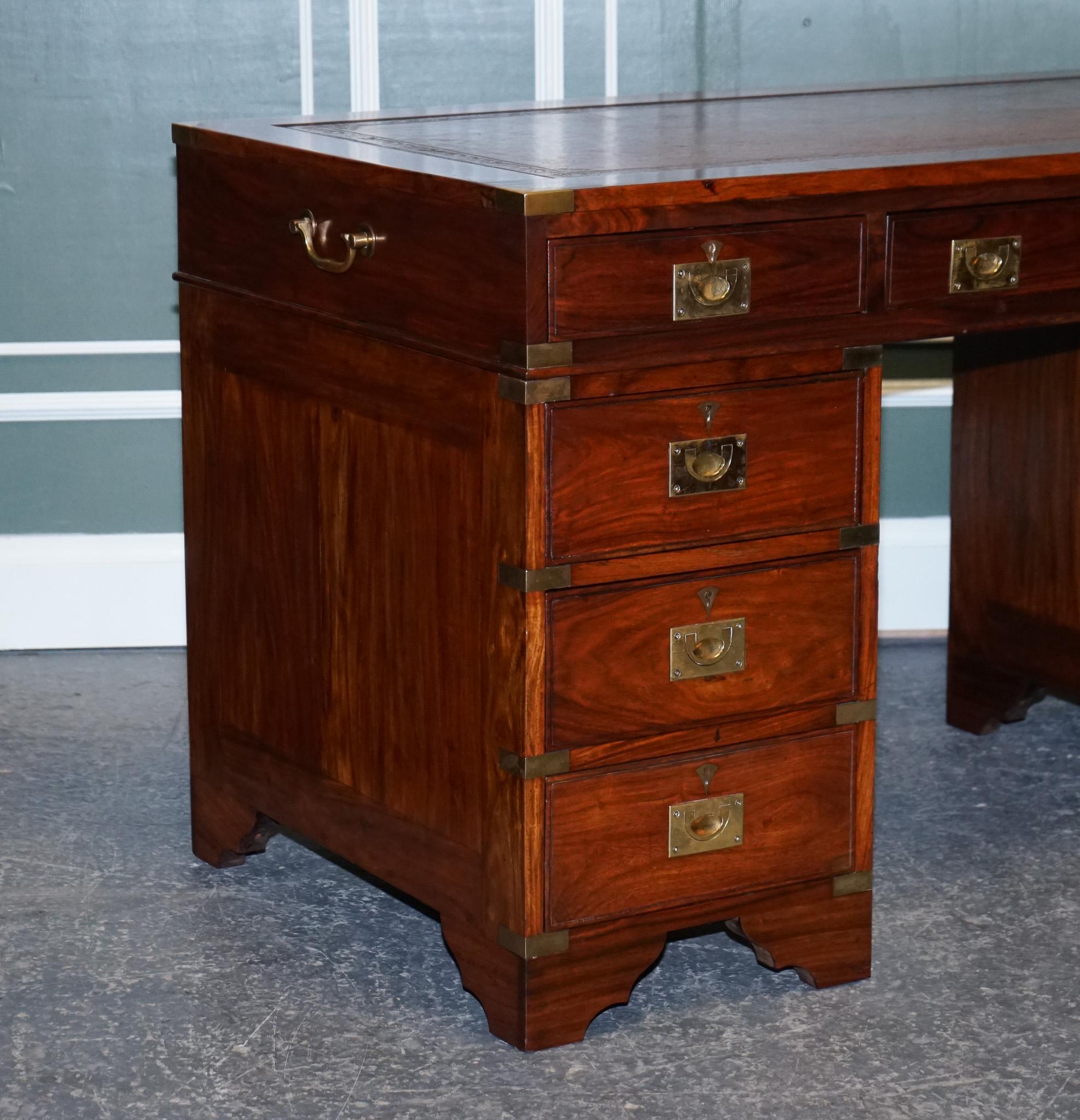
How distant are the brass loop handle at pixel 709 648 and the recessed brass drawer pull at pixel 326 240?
0.57m

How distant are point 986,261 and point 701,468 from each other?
429 mm

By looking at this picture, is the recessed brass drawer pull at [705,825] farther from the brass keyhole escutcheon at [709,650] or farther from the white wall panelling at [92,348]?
the white wall panelling at [92,348]

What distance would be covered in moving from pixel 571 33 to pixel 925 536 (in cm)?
113

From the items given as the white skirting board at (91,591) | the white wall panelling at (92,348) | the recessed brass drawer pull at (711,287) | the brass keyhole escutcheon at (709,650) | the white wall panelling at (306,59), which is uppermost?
the white wall panelling at (306,59)

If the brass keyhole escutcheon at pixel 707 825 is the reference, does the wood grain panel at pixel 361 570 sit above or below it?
above

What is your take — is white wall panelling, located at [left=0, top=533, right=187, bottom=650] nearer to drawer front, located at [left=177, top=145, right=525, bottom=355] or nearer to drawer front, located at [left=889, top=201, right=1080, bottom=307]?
drawer front, located at [left=177, top=145, right=525, bottom=355]

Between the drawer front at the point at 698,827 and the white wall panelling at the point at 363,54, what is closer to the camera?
the drawer front at the point at 698,827

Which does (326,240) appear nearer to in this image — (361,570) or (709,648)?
(361,570)

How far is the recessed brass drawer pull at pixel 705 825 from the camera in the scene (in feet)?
7.65

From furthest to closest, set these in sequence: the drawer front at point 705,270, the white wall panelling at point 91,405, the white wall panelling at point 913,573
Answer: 1. the white wall panelling at point 913,573
2. the white wall panelling at point 91,405
3. the drawer front at point 705,270

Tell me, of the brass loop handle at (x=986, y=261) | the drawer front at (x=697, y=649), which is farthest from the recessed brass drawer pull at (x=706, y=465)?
the brass loop handle at (x=986, y=261)

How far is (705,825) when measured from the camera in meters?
2.35

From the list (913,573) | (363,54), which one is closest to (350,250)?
(363,54)

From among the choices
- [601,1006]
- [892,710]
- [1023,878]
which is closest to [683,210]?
[601,1006]
